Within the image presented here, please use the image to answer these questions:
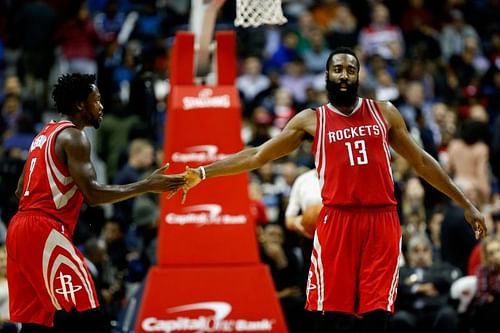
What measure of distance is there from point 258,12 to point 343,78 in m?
2.33

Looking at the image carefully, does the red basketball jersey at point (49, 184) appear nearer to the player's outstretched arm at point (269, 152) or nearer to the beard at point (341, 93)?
the player's outstretched arm at point (269, 152)

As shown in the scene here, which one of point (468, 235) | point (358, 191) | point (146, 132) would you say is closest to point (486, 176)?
Answer: point (468, 235)

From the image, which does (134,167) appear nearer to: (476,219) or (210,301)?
(210,301)

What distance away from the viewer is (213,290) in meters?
9.50

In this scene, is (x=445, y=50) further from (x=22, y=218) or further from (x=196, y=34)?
(x=22, y=218)

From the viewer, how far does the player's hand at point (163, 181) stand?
7.13 meters

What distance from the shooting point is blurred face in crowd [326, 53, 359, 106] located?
700 centimetres

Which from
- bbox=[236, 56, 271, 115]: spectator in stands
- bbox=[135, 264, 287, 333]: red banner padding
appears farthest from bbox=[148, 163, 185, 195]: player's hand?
bbox=[236, 56, 271, 115]: spectator in stands

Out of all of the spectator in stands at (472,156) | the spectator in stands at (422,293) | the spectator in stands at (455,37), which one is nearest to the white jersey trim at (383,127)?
the spectator in stands at (422,293)

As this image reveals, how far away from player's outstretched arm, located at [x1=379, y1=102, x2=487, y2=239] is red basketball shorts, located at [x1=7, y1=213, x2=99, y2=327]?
2224 mm

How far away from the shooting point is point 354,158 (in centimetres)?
691

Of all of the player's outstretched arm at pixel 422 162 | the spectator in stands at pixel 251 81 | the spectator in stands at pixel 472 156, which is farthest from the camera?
the spectator in stands at pixel 251 81

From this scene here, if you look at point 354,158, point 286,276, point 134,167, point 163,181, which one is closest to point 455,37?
point 134,167

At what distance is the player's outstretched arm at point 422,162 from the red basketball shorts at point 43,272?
222 centimetres
